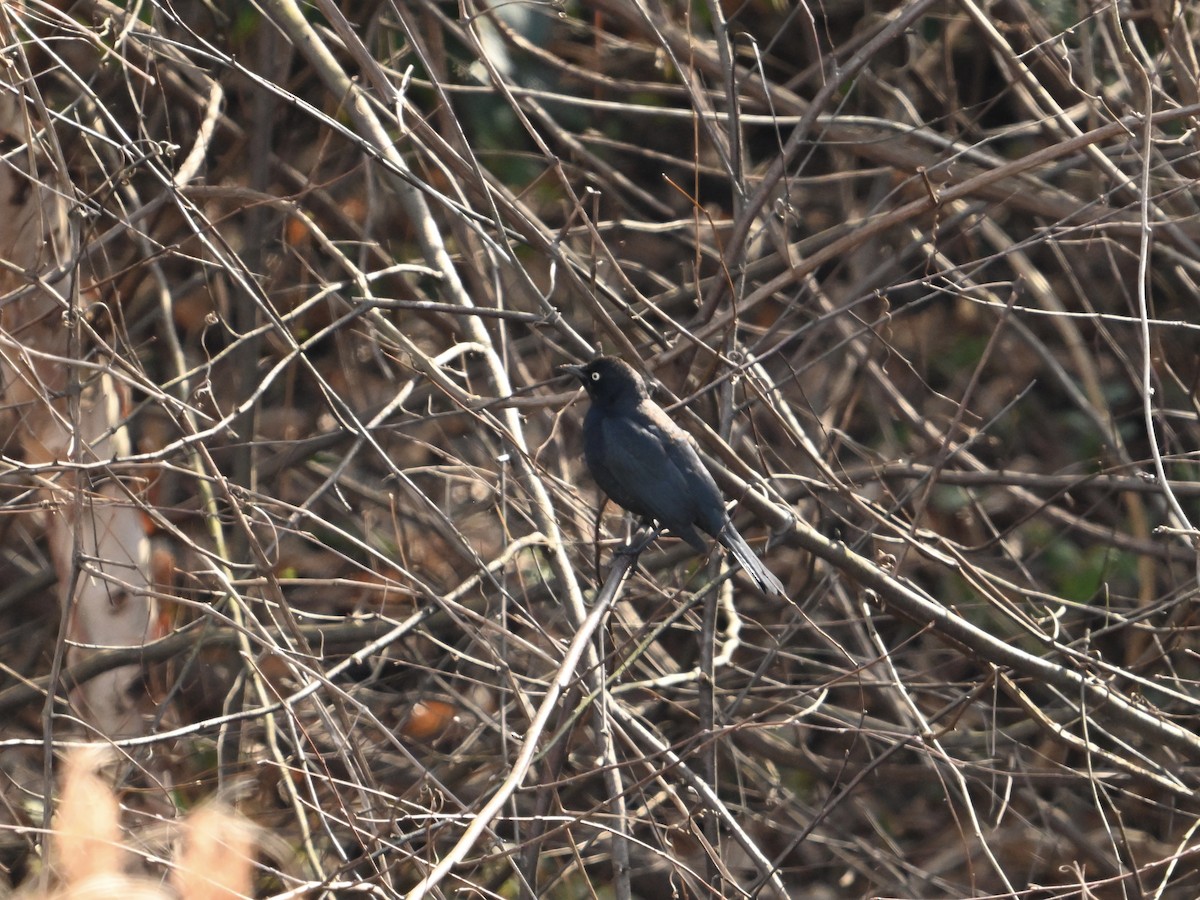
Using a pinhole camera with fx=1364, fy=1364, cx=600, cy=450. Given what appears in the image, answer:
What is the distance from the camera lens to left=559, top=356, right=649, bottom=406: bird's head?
5027 mm

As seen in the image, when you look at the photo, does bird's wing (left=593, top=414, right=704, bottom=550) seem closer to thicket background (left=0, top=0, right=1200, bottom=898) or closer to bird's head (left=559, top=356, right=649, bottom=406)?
bird's head (left=559, top=356, right=649, bottom=406)

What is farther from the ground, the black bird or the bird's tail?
the black bird

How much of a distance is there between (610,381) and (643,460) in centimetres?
33

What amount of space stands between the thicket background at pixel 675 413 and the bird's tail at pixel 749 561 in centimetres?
18

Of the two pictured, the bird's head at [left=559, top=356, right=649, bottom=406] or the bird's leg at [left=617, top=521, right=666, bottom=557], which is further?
the bird's head at [left=559, top=356, right=649, bottom=406]

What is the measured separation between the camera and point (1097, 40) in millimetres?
6859

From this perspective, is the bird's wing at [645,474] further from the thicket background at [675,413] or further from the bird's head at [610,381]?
the thicket background at [675,413]

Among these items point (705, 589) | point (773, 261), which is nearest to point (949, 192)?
point (705, 589)

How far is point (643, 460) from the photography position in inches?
202

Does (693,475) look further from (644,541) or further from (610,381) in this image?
(610,381)

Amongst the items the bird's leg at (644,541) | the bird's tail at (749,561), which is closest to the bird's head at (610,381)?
the bird's leg at (644,541)

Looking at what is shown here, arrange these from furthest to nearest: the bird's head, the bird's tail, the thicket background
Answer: the bird's head < the bird's tail < the thicket background

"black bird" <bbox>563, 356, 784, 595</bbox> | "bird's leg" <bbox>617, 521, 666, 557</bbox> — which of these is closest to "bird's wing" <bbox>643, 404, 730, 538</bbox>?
"black bird" <bbox>563, 356, 784, 595</bbox>

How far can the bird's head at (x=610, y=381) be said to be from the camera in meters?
5.03
